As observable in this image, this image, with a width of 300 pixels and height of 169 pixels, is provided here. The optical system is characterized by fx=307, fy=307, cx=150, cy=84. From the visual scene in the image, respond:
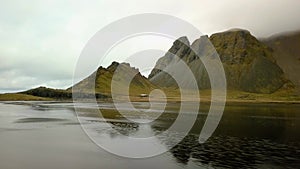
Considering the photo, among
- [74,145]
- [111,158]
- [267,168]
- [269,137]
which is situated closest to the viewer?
[267,168]

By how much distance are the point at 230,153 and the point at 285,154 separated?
6830 mm

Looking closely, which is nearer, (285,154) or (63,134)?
(285,154)

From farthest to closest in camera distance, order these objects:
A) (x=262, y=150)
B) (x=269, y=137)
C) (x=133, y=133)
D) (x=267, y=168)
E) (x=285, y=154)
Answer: (x=133, y=133)
(x=269, y=137)
(x=262, y=150)
(x=285, y=154)
(x=267, y=168)

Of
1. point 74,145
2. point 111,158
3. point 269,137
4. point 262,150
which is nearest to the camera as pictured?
point 111,158

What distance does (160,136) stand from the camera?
53969 millimetres

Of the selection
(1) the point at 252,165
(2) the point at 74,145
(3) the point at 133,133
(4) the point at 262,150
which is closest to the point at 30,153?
(2) the point at 74,145

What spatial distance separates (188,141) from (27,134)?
28.5 metres

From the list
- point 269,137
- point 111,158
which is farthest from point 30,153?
point 269,137

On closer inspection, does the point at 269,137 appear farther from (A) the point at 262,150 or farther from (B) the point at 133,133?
(B) the point at 133,133

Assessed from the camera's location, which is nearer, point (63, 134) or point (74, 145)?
point (74, 145)

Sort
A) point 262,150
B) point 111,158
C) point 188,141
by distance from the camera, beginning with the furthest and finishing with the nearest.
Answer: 1. point 188,141
2. point 262,150
3. point 111,158

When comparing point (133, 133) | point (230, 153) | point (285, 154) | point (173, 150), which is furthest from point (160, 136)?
point (285, 154)

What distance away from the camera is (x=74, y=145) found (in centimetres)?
4425

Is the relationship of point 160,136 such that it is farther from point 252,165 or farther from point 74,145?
point 252,165
